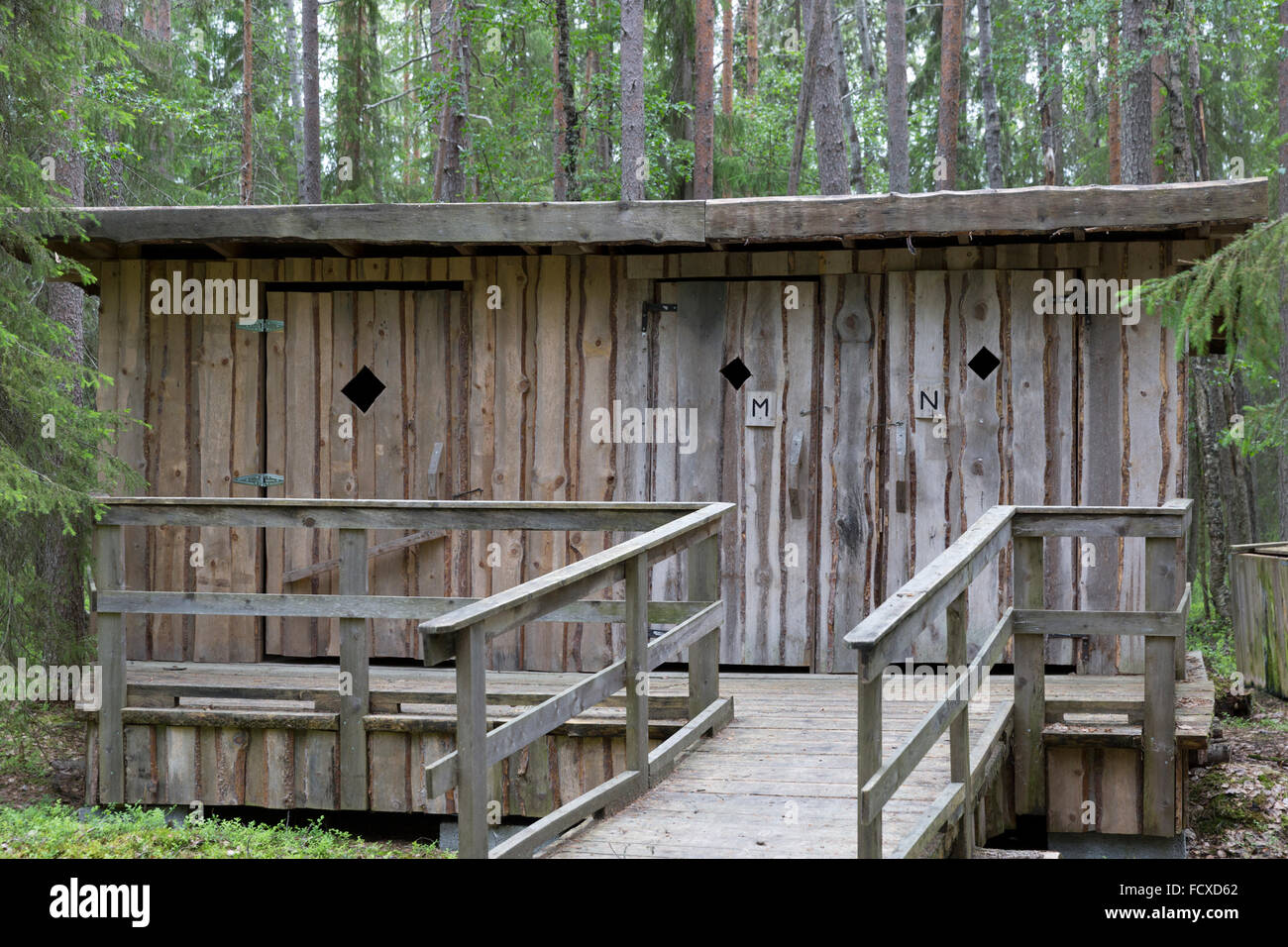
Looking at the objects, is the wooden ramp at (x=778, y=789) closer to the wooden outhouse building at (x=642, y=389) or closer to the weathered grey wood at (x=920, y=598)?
the weathered grey wood at (x=920, y=598)

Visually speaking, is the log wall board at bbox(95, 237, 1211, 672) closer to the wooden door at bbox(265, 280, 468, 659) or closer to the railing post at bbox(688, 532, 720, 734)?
the wooden door at bbox(265, 280, 468, 659)

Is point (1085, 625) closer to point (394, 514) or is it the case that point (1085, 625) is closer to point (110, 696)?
point (394, 514)

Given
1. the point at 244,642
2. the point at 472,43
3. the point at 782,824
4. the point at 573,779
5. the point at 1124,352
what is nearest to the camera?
the point at 782,824

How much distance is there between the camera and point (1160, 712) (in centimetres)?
550

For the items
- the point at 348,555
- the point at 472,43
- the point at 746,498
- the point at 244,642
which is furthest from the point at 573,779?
the point at 472,43

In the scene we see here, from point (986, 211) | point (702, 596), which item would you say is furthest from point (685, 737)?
point (986, 211)

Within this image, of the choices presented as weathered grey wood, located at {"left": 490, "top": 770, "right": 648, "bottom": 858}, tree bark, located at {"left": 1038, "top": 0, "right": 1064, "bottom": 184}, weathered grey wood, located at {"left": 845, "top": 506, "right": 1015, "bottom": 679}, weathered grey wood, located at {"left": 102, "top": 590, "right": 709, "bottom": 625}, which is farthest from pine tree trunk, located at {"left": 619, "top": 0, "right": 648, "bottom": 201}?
weathered grey wood, located at {"left": 490, "top": 770, "right": 648, "bottom": 858}

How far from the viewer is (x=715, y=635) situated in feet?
19.5

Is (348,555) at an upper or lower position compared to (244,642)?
upper

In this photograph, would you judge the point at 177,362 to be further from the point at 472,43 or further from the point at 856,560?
the point at 472,43

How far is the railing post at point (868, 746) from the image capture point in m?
3.59

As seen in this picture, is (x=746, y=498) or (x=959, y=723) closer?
(x=959, y=723)

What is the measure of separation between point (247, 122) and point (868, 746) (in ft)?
58.4

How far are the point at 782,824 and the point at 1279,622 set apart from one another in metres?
5.58
